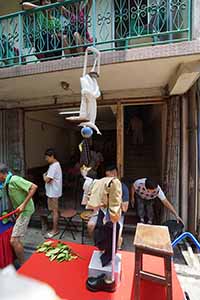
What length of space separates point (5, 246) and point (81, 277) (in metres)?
1.40

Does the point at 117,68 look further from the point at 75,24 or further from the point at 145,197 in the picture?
the point at 145,197

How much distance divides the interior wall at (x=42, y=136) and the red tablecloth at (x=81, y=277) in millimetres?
3471

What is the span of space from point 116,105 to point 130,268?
124 inches

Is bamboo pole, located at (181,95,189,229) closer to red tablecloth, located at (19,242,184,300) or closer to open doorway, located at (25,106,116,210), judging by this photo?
red tablecloth, located at (19,242,184,300)

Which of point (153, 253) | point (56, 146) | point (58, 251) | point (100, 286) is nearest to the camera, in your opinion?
point (153, 253)

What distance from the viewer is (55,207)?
390 centimetres

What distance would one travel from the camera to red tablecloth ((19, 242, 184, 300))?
1.87 m

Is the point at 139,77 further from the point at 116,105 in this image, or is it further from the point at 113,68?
the point at 116,105

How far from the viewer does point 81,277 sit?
7.01ft

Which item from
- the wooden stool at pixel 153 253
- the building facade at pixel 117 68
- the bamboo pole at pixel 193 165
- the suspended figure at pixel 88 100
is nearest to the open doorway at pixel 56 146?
the building facade at pixel 117 68

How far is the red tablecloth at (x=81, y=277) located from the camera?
1.87m

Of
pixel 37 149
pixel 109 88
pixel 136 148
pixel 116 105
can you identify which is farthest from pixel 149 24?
pixel 136 148

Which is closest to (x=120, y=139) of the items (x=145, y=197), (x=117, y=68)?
(x=145, y=197)

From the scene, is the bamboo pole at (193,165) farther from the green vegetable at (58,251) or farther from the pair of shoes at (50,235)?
the pair of shoes at (50,235)
